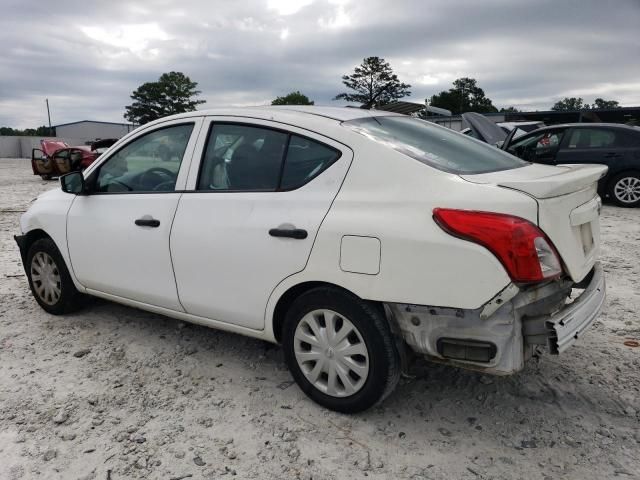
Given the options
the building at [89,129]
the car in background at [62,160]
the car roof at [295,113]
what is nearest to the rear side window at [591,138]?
the car roof at [295,113]

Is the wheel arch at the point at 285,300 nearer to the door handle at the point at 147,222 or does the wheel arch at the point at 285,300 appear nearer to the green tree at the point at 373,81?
the door handle at the point at 147,222

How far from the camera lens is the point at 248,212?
285cm

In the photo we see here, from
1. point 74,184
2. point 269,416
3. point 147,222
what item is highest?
point 74,184

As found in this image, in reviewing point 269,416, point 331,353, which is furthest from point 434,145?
point 269,416

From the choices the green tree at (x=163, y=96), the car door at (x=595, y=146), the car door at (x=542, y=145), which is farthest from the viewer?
the green tree at (x=163, y=96)

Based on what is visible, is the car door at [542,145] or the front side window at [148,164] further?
the car door at [542,145]

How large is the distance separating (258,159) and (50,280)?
2.31m

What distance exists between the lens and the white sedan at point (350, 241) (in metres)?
2.24

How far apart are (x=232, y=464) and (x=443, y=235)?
1.42 m

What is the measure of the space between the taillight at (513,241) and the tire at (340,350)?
2.00 ft

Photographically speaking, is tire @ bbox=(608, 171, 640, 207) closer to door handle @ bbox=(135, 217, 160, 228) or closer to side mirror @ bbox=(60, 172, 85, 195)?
door handle @ bbox=(135, 217, 160, 228)

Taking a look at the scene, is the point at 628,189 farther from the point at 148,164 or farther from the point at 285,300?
the point at 148,164

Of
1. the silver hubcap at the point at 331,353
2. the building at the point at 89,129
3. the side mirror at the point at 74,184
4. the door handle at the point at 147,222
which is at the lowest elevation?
the silver hubcap at the point at 331,353

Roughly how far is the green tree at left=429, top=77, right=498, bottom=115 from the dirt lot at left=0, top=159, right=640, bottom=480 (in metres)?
77.6
